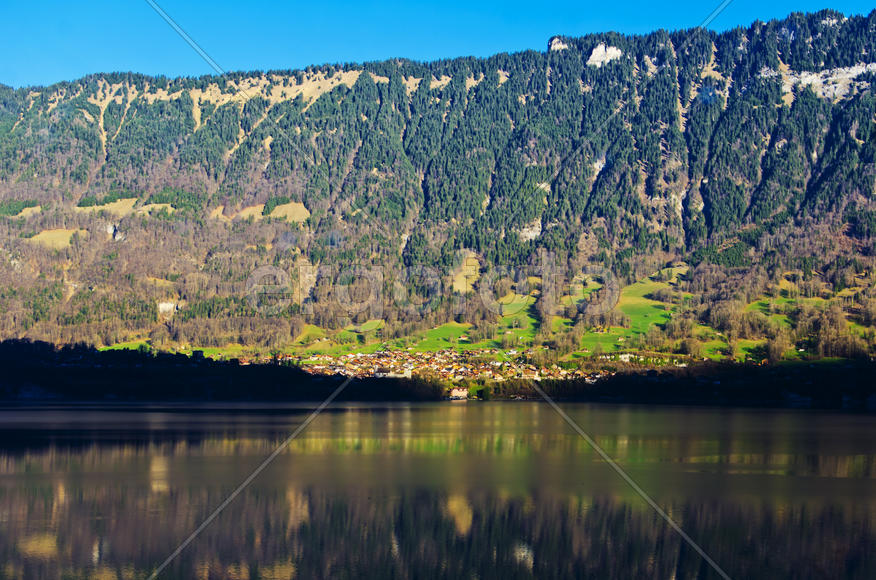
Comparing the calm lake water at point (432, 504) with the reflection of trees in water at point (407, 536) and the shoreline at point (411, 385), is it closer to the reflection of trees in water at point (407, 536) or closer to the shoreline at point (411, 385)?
the reflection of trees in water at point (407, 536)

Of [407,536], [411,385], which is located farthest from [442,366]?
[407,536]

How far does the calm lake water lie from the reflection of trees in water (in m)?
0.15

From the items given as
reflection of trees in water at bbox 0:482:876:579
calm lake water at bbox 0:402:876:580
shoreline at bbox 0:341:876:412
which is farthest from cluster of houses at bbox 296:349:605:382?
reflection of trees in water at bbox 0:482:876:579

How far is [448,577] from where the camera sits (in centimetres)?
3681

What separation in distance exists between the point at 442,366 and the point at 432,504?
430ft

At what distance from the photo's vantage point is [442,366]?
600ft

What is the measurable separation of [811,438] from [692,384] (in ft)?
243

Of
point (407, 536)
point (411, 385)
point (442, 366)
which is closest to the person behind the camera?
point (407, 536)

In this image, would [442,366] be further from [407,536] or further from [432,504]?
[407,536]

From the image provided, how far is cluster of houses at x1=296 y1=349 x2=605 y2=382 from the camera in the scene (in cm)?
17462

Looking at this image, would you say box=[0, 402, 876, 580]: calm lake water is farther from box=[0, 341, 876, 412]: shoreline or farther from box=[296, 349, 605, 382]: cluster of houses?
box=[296, 349, 605, 382]: cluster of houses

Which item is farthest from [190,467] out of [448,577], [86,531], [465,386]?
[465,386]

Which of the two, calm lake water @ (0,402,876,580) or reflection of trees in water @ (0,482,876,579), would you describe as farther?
calm lake water @ (0,402,876,580)

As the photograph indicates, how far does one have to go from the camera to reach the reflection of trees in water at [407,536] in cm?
3784
